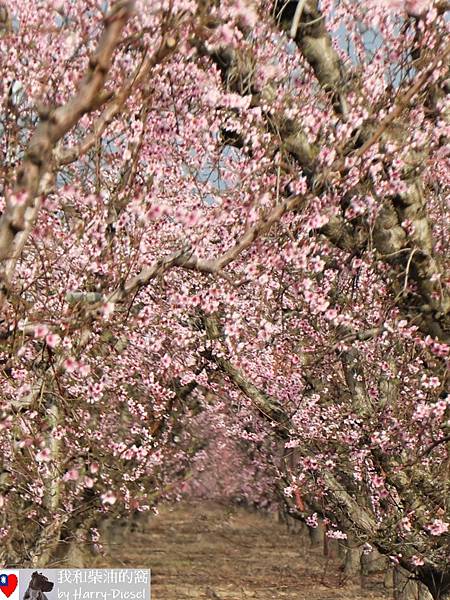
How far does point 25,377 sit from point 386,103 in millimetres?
3532

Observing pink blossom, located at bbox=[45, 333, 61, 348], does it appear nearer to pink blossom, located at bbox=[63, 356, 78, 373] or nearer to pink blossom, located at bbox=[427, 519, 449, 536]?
pink blossom, located at bbox=[63, 356, 78, 373]

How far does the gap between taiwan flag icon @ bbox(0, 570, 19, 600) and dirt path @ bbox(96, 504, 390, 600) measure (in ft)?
37.2

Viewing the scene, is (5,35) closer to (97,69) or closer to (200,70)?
(200,70)

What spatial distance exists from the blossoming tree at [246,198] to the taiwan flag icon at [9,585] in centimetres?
117

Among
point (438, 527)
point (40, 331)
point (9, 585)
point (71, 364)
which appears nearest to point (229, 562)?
point (438, 527)

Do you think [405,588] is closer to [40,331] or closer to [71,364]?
[71,364]

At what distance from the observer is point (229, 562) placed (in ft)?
76.7

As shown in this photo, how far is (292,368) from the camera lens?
9.98 metres

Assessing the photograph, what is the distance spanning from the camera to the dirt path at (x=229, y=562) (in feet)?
61.4

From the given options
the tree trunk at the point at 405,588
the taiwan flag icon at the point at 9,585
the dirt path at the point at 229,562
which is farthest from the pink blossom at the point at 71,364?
the dirt path at the point at 229,562

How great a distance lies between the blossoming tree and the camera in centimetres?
443

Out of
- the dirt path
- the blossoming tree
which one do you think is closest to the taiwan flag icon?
the blossoming tree

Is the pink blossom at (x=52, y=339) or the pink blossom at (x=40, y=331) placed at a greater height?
the pink blossom at (x=40, y=331)

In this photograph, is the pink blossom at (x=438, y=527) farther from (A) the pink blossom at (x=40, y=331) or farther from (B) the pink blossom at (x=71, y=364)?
(A) the pink blossom at (x=40, y=331)
